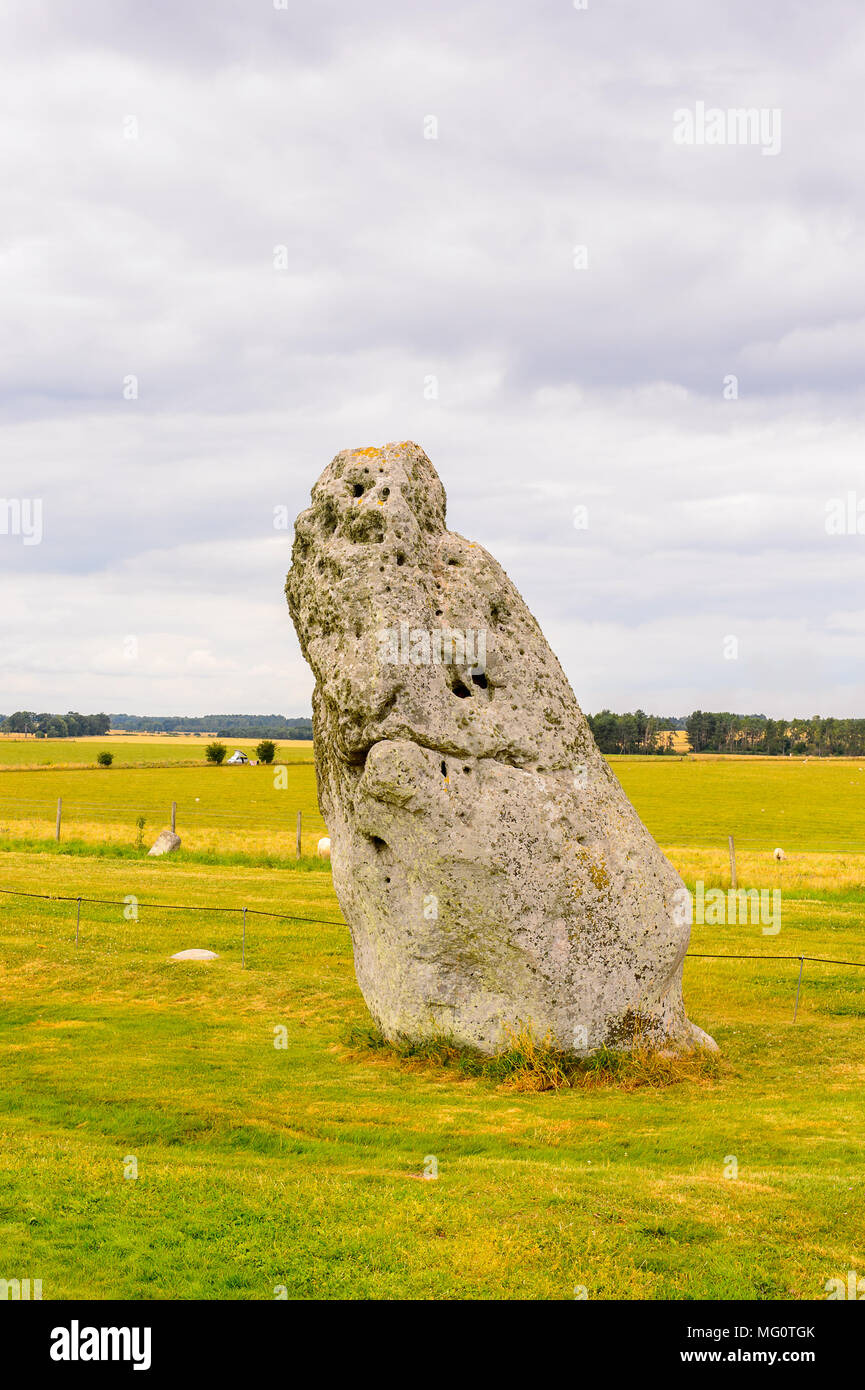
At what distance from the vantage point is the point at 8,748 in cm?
12912

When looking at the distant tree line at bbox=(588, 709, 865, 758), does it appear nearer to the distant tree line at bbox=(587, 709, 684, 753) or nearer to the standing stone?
the distant tree line at bbox=(587, 709, 684, 753)

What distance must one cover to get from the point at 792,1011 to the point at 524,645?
7.01 meters

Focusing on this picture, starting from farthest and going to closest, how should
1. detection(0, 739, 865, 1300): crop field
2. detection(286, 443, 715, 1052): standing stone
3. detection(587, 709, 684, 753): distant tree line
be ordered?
detection(587, 709, 684, 753): distant tree line → detection(286, 443, 715, 1052): standing stone → detection(0, 739, 865, 1300): crop field

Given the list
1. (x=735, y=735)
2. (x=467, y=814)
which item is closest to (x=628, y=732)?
(x=735, y=735)

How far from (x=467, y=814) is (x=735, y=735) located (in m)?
172

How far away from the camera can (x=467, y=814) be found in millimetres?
11508

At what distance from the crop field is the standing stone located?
925mm

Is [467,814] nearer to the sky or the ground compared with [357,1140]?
nearer to the sky

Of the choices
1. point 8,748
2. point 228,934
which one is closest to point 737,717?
point 8,748

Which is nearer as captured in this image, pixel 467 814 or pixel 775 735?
pixel 467 814

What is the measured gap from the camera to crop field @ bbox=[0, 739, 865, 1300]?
682 centimetres

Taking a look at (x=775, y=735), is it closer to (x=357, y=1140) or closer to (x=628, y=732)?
(x=628, y=732)

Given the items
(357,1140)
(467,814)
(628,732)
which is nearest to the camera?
(357,1140)

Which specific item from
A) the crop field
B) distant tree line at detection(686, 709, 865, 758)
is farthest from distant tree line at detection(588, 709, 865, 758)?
the crop field
